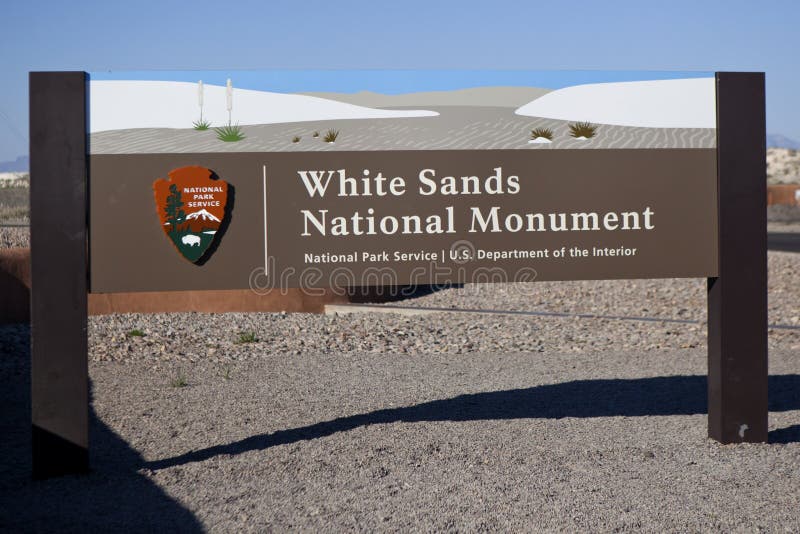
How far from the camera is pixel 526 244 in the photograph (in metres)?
6.39

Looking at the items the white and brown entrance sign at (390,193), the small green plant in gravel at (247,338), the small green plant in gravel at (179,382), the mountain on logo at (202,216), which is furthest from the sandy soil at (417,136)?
the small green plant in gravel at (247,338)

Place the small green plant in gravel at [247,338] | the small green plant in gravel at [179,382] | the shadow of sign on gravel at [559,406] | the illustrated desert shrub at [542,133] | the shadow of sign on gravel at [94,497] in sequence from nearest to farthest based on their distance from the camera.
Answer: the shadow of sign on gravel at [94,497] < the illustrated desert shrub at [542,133] < the shadow of sign on gravel at [559,406] < the small green plant in gravel at [179,382] < the small green plant in gravel at [247,338]

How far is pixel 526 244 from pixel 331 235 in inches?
53.6

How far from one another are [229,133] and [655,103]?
2.99 metres

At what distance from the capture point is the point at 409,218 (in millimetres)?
6309

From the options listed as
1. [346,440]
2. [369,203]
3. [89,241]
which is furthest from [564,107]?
[89,241]

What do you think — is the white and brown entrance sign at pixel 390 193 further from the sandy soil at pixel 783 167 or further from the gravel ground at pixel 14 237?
the sandy soil at pixel 783 167

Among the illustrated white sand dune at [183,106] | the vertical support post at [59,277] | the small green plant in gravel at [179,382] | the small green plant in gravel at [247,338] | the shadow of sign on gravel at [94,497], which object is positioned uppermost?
the illustrated white sand dune at [183,106]

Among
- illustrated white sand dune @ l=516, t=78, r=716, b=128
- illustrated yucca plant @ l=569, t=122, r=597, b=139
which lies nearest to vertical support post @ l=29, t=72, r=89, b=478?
illustrated yucca plant @ l=569, t=122, r=597, b=139

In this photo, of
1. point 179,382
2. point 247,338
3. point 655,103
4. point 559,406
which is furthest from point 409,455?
point 247,338

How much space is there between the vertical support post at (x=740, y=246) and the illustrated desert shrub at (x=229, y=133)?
11.0ft

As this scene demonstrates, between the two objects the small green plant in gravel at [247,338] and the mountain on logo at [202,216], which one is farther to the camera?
the small green plant in gravel at [247,338]

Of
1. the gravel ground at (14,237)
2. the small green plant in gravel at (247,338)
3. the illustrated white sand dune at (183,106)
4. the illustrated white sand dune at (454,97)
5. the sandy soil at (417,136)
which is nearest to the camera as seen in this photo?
the illustrated white sand dune at (183,106)

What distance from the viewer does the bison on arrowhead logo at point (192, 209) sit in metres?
6.02
